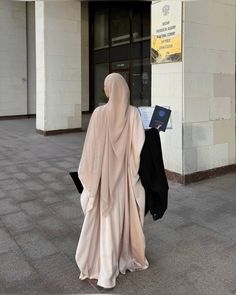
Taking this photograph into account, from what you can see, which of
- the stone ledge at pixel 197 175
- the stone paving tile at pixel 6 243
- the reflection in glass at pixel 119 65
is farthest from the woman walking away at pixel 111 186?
the reflection in glass at pixel 119 65

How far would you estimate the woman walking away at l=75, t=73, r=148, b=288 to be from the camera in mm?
2844

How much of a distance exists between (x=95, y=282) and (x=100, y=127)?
1212mm

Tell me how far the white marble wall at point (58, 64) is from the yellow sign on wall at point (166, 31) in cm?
566

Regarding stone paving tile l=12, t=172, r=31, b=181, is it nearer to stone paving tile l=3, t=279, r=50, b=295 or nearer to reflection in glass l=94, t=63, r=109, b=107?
stone paving tile l=3, t=279, r=50, b=295

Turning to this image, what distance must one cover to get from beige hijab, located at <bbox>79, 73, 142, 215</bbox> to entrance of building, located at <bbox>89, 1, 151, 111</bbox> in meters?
11.9

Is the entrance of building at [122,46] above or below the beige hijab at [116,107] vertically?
above

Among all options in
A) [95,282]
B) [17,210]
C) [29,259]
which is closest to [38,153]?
[17,210]

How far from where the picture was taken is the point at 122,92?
9.18ft

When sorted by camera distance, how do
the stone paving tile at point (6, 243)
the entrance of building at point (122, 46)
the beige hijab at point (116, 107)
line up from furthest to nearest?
the entrance of building at point (122, 46), the stone paving tile at point (6, 243), the beige hijab at point (116, 107)

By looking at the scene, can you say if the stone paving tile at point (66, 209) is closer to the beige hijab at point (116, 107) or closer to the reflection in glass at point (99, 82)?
the beige hijab at point (116, 107)

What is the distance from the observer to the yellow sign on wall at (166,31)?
18.4 feet

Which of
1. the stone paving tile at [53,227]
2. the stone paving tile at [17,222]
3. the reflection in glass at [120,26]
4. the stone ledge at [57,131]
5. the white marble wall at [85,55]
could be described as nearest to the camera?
the stone paving tile at [53,227]

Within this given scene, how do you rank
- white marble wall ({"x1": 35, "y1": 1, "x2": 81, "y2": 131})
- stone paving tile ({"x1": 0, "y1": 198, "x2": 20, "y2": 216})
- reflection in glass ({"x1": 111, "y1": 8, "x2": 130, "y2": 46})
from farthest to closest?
reflection in glass ({"x1": 111, "y1": 8, "x2": 130, "y2": 46}), white marble wall ({"x1": 35, "y1": 1, "x2": 81, "y2": 131}), stone paving tile ({"x1": 0, "y1": 198, "x2": 20, "y2": 216})

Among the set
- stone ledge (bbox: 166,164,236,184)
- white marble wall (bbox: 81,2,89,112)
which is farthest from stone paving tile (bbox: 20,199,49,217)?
white marble wall (bbox: 81,2,89,112)
